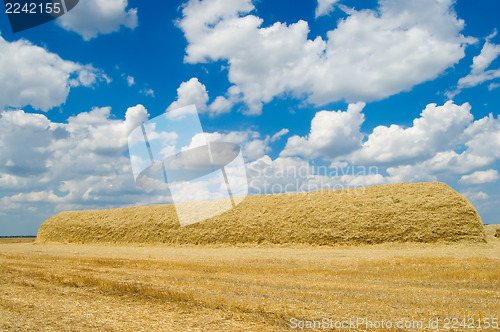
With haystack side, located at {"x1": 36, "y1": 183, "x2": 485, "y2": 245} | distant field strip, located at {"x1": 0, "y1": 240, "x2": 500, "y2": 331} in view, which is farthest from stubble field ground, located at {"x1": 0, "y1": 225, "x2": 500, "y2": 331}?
haystack side, located at {"x1": 36, "y1": 183, "x2": 485, "y2": 245}

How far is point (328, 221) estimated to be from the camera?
29531mm

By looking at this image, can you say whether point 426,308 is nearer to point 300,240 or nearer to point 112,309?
point 112,309

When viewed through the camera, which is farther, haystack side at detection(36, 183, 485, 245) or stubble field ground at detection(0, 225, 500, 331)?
haystack side at detection(36, 183, 485, 245)

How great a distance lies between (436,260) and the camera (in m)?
15.2

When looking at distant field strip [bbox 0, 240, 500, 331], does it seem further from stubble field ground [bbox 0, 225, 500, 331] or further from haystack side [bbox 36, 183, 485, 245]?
haystack side [bbox 36, 183, 485, 245]

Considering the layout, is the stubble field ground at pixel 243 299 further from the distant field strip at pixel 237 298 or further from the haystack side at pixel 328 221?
the haystack side at pixel 328 221

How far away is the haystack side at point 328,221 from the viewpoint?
1042 inches

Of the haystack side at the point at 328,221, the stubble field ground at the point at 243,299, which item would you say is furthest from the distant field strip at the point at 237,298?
the haystack side at the point at 328,221

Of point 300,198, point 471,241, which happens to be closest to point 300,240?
point 300,198

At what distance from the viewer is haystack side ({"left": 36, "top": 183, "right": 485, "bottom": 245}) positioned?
2647cm

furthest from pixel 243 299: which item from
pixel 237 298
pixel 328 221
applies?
pixel 328 221

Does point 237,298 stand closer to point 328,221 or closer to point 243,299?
point 243,299

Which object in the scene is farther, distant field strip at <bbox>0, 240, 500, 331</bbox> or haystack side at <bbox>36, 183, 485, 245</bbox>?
haystack side at <bbox>36, 183, 485, 245</bbox>

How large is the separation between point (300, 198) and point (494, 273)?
2300 centimetres
